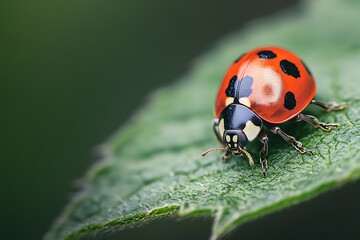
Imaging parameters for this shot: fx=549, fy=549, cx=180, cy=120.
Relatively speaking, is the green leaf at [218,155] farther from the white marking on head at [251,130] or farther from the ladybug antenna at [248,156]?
the white marking on head at [251,130]

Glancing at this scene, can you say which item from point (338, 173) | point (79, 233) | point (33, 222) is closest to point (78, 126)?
point (33, 222)

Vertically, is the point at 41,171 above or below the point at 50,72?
below

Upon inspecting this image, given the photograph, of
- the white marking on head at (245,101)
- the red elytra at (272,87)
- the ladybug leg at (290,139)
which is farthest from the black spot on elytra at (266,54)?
the ladybug leg at (290,139)

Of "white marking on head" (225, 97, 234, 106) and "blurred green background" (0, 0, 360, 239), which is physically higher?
"blurred green background" (0, 0, 360, 239)

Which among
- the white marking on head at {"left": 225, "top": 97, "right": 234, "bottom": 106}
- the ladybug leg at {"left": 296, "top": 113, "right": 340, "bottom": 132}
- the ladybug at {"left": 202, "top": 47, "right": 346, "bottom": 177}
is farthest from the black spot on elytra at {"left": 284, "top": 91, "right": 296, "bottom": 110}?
the white marking on head at {"left": 225, "top": 97, "right": 234, "bottom": 106}

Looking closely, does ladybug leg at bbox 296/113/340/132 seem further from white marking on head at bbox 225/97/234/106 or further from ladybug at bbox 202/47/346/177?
white marking on head at bbox 225/97/234/106

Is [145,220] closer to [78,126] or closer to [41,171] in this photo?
[41,171]
